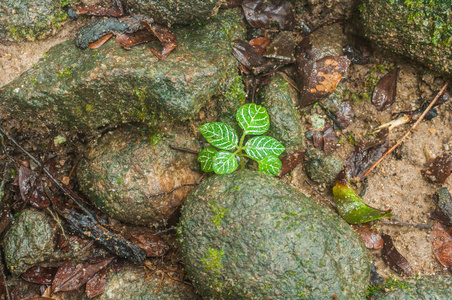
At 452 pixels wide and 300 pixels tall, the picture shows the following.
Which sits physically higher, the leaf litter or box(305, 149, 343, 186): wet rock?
box(305, 149, 343, 186): wet rock

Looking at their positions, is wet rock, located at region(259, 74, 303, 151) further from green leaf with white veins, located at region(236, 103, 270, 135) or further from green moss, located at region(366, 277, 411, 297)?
green moss, located at region(366, 277, 411, 297)

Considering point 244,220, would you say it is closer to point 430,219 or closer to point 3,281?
point 430,219

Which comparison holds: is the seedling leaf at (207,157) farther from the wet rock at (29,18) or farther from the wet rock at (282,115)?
the wet rock at (29,18)

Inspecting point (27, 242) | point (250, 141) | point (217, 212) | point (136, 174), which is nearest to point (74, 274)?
point (27, 242)

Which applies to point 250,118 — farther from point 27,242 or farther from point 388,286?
point 27,242

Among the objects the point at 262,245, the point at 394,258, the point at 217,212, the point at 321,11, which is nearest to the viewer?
the point at 262,245

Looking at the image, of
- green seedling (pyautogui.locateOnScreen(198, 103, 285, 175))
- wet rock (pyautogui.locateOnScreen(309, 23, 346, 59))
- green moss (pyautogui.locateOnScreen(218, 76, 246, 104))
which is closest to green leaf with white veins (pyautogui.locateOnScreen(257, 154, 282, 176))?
green seedling (pyautogui.locateOnScreen(198, 103, 285, 175))

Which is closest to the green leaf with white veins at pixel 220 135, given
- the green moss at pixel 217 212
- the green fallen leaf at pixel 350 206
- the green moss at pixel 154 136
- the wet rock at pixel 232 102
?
→ the wet rock at pixel 232 102
